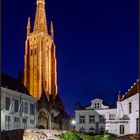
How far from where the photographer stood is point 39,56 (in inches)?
3553

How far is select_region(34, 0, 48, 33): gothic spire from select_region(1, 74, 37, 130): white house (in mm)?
39963

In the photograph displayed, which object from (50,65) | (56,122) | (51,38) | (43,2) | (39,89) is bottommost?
(56,122)

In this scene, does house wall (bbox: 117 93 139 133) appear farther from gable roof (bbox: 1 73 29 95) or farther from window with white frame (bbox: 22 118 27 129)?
gable roof (bbox: 1 73 29 95)

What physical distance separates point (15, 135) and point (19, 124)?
1822 cm

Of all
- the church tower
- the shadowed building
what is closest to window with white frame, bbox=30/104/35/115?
the shadowed building

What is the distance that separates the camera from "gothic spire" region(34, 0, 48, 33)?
9297cm

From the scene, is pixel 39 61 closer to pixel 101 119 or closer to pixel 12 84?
pixel 101 119

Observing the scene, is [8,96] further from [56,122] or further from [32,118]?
[56,122]

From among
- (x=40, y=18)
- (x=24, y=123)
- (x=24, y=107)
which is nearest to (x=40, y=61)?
(x=40, y=18)

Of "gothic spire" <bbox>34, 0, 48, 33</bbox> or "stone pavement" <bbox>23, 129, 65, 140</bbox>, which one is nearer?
"stone pavement" <bbox>23, 129, 65, 140</bbox>

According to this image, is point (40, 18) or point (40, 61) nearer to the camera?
point (40, 61)

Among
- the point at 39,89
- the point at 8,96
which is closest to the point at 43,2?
the point at 39,89

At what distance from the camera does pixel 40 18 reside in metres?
95.1

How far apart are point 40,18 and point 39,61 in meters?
11.3
